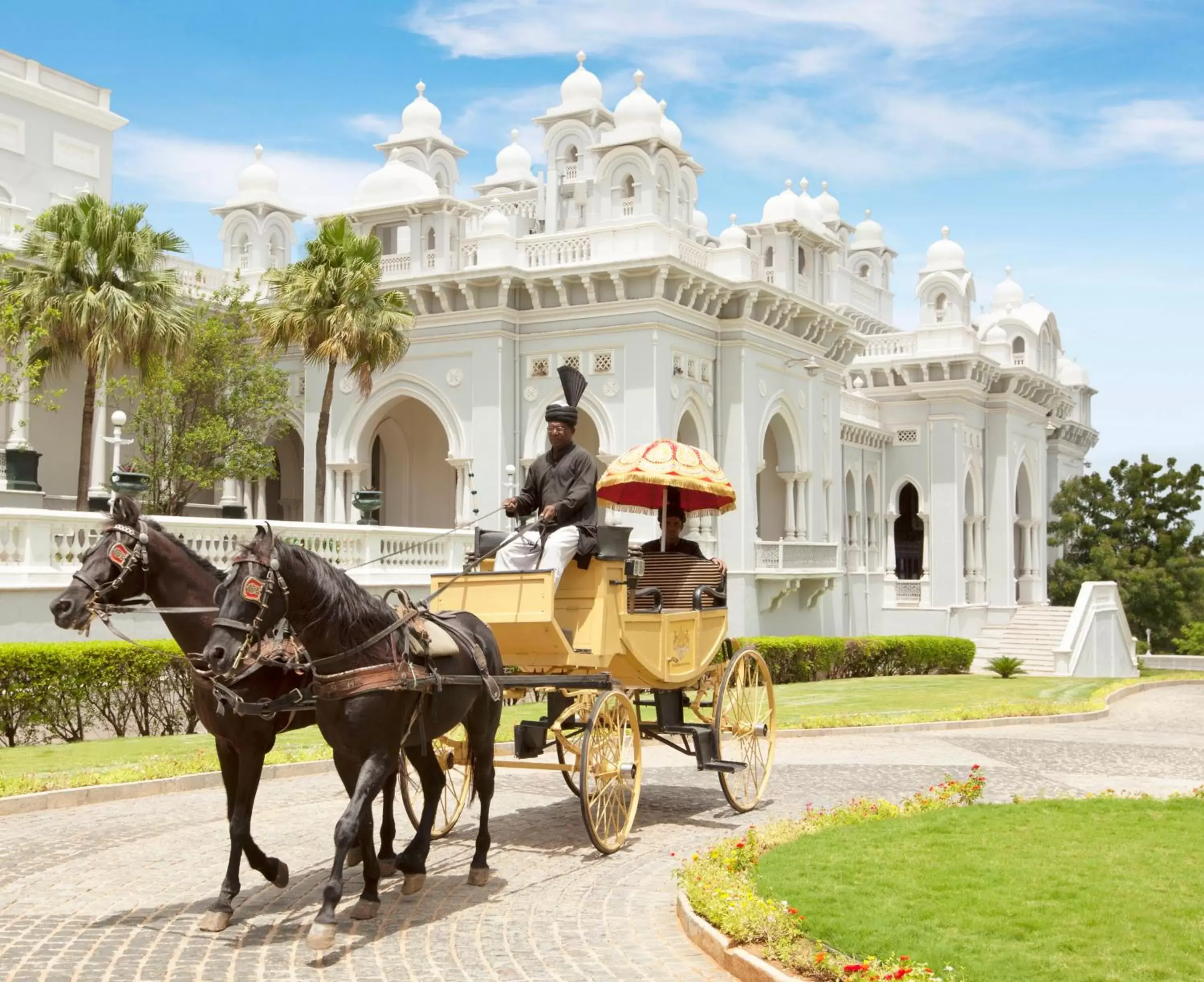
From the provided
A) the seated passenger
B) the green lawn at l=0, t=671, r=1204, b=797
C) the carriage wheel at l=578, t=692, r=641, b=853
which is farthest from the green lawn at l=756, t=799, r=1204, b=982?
the green lawn at l=0, t=671, r=1204, b=797

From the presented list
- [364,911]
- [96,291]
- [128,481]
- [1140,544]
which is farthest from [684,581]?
[1140,544]

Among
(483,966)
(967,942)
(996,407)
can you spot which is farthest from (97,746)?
(996,407)

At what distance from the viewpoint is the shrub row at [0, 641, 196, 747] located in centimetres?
1525

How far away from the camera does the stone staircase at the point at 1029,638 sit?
40875 millimetres

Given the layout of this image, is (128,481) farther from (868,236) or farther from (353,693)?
(868,236)

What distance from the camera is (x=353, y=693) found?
7.40m

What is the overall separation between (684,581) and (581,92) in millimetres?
32121

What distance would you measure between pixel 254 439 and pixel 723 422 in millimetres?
10562

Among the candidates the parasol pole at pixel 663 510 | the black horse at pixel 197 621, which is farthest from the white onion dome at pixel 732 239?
the black horse at pixel 197 621

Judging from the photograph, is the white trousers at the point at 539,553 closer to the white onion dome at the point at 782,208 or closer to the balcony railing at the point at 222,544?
the balcony railing at the point at 222,544

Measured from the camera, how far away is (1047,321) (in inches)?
1989

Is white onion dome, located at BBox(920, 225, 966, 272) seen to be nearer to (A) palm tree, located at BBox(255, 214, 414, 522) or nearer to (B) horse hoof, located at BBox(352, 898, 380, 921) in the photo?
(A) palm tree, located at BBox(255, 214, 414, 522)

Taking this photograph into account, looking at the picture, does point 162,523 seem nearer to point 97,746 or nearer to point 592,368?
point 97,746

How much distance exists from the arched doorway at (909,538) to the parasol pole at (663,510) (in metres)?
40.8
